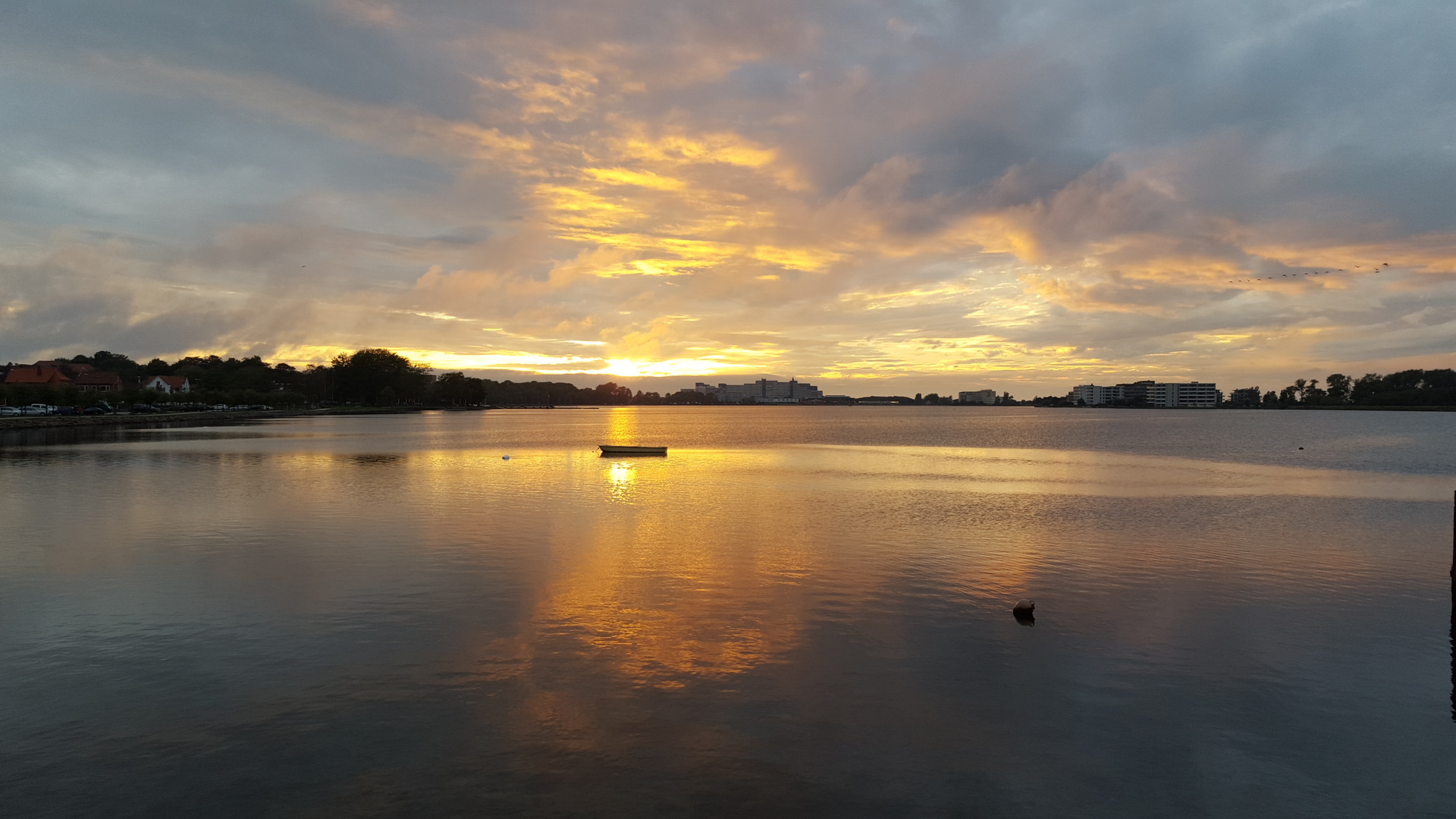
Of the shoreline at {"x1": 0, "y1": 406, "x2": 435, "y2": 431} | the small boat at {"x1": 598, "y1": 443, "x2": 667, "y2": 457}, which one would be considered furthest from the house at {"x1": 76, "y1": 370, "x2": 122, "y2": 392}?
the small boat at {"x1": 598, "y1": 443, "x2": 667, "y2": 457}

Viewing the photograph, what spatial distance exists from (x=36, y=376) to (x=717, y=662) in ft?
653

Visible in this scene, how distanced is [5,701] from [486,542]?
623 inches

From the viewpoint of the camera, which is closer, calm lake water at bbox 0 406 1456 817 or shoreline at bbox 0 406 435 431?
calm lake water at bbox 0 406 1456 817

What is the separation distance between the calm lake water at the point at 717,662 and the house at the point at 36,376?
154 m

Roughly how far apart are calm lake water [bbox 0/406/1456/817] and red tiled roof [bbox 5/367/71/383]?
155 metres

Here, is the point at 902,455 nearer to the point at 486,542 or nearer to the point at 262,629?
the point at 486,542

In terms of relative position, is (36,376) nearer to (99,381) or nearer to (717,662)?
(99,381)

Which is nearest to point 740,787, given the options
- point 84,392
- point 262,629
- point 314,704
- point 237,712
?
point 314,704

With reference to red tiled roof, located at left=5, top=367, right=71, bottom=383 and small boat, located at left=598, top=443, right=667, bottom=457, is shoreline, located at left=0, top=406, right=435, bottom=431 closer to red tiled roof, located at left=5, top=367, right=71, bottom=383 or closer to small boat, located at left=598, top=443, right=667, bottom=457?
red tiled roof, located at left=5, top=367, right=71, bottom=383

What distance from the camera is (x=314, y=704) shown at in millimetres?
13062

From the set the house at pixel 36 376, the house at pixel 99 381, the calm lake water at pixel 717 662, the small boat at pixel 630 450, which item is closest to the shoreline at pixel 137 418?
the house at pixel 99 381

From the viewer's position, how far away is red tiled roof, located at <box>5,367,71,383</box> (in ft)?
502

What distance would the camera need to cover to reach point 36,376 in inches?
6122

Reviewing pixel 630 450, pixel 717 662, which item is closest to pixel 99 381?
pixel 630 450
